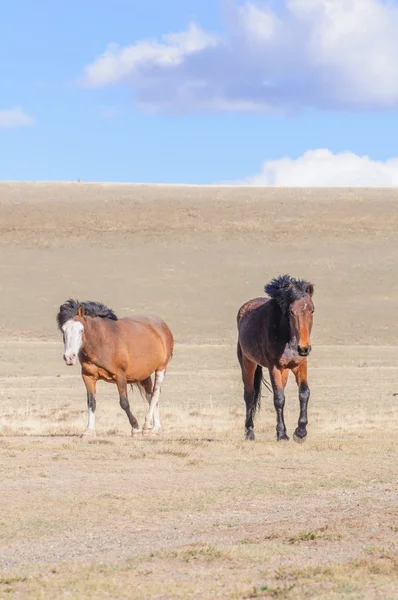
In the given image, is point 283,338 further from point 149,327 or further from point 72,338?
point 72,338

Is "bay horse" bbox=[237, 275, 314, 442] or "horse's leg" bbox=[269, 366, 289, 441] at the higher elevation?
"bay horse" bbox=[237, 275, 314, 442]

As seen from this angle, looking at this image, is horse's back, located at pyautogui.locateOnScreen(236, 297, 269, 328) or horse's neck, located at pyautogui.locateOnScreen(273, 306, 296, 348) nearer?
horse's neck, located at pyautogui.locateOnScreen(273, 306, 296, 348)

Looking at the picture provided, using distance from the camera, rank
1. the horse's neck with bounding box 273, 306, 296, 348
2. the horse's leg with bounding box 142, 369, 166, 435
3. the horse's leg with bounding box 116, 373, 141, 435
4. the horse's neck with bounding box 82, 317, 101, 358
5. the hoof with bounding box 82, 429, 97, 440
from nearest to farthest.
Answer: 1. the horse's neck with bounding box 273, 306, 296, 348
2. the hoof with bounding box 82, 429, 97, 440
3. the horse's neck with bounding box 82, 317, 101, 358
4. the horse's leg with bounding box 116, 373, 141, 435
5. the horse's leg with bounding box 142, 369, 166, 435

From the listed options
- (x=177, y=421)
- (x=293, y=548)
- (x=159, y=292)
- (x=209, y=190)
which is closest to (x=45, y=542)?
(x=293, y=548)

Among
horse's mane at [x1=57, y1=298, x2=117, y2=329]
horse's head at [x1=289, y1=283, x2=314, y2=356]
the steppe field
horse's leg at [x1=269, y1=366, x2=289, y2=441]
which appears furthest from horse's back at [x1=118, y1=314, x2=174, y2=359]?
horse's head at [x1=289, y1=283, x2=314, y2=356]

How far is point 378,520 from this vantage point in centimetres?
982

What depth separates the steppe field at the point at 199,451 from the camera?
7.89m

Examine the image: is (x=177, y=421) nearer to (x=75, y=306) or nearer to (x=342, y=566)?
(x=75, y=306)

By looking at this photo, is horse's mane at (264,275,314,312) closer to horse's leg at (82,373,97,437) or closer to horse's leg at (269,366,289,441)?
horse's leg at (269,366,289,441)

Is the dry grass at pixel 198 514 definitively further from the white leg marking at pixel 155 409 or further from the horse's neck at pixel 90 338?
the horse's neck at pixel 90 338

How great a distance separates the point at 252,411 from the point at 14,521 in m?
8.50

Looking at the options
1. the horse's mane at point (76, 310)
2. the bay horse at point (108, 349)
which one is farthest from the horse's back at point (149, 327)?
the horse's mane at point (76, 310)

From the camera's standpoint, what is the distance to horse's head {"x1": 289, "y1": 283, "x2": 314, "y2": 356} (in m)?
16.4

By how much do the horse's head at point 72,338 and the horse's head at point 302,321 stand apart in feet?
10.7
